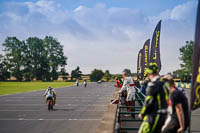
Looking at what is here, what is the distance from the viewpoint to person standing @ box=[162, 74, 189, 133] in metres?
3.96

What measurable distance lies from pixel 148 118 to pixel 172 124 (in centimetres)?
43

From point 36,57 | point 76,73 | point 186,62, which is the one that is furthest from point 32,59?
point 186,62

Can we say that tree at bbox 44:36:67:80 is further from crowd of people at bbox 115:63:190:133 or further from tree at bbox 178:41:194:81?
crowd of people at bbox 115:63:190:133

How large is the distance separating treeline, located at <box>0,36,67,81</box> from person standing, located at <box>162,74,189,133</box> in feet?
333

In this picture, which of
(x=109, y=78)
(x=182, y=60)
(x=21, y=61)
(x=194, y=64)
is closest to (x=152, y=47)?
(x=194, y=64)

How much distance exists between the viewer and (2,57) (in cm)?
9988

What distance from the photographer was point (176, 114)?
4.05m

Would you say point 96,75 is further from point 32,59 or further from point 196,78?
point 196,78

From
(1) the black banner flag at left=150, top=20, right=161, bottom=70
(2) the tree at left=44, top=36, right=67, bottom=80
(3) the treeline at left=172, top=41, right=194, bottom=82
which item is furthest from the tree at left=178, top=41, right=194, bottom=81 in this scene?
(1) the black banner flag at left=150, top=20, right=161, bottom=70

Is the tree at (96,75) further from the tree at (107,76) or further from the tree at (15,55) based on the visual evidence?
the tree at (15,55)

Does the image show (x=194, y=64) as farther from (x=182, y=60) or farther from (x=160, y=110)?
(x=182, y=60)

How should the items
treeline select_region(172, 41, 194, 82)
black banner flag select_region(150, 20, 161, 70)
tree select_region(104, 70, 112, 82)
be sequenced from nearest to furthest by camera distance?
black banner flag select_region(150, 20, 161, 70) < treeline select_region(172, 41, 194, 82) < tree select_region(104, 70, 112, 82)

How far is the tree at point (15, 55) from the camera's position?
100125 mm

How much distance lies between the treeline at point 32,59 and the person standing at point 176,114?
333 feet
